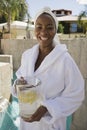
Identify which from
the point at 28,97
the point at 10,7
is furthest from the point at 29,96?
the point at 10,7

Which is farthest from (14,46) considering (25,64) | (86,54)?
(25,64)

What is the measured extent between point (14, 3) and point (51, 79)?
787 inches

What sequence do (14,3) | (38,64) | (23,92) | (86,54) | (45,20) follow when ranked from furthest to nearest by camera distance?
(14,3) → (86,54) → (38,64) → (45,20) → (23,92)

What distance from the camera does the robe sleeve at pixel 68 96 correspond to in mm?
A: 1885

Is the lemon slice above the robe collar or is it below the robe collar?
below

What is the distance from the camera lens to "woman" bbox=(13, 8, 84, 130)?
1893mm

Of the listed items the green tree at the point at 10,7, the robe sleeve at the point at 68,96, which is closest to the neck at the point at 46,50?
the robe sleeve at the point at 68,96

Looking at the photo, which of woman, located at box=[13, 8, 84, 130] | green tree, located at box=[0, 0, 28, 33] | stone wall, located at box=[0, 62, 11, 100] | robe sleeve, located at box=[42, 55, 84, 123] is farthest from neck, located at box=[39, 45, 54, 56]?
green tree, located at box=[0, 0, 28, 33]

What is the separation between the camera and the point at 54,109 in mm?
1880

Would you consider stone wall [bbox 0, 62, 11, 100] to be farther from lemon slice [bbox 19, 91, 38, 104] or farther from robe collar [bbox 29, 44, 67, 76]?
lemon slice [bbox 19, 91, 38, 104]

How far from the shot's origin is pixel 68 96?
1910 mm

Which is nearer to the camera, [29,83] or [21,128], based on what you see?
[29,83]

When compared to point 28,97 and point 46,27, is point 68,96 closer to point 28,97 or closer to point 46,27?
point 28,97

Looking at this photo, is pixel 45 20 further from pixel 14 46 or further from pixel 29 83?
pixel 14 46
